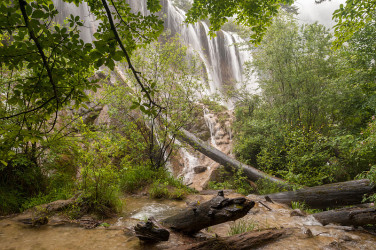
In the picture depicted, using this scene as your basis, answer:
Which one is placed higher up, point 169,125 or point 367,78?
point 367,78

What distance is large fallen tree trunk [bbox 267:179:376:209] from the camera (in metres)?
4.99

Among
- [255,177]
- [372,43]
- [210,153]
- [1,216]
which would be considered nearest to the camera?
[1,216]

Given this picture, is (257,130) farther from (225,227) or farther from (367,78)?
(225,227)

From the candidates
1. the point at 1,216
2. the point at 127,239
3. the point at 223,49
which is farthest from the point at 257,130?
the point at 223,49

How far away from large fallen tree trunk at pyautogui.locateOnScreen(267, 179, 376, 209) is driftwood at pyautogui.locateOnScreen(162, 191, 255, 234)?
13.6ft

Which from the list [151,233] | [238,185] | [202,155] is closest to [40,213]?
[151,233]

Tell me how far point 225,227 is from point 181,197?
2353mm

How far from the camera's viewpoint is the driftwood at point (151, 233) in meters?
2.79

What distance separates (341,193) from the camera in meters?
5.20

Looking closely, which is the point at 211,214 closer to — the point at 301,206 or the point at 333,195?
the point at 301,206

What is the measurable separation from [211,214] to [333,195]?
14.5ft

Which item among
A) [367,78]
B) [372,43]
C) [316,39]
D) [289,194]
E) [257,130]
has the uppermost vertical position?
[316,39]

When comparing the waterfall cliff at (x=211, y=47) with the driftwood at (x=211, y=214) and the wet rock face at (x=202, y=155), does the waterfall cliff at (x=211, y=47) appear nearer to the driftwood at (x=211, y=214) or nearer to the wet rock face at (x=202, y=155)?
the wet rock face at (x=202, y=155)

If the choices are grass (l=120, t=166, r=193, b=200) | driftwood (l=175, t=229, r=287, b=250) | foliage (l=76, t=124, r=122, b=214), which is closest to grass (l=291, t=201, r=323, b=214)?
driftwood (l=175, t=229, r=287, b=250)
